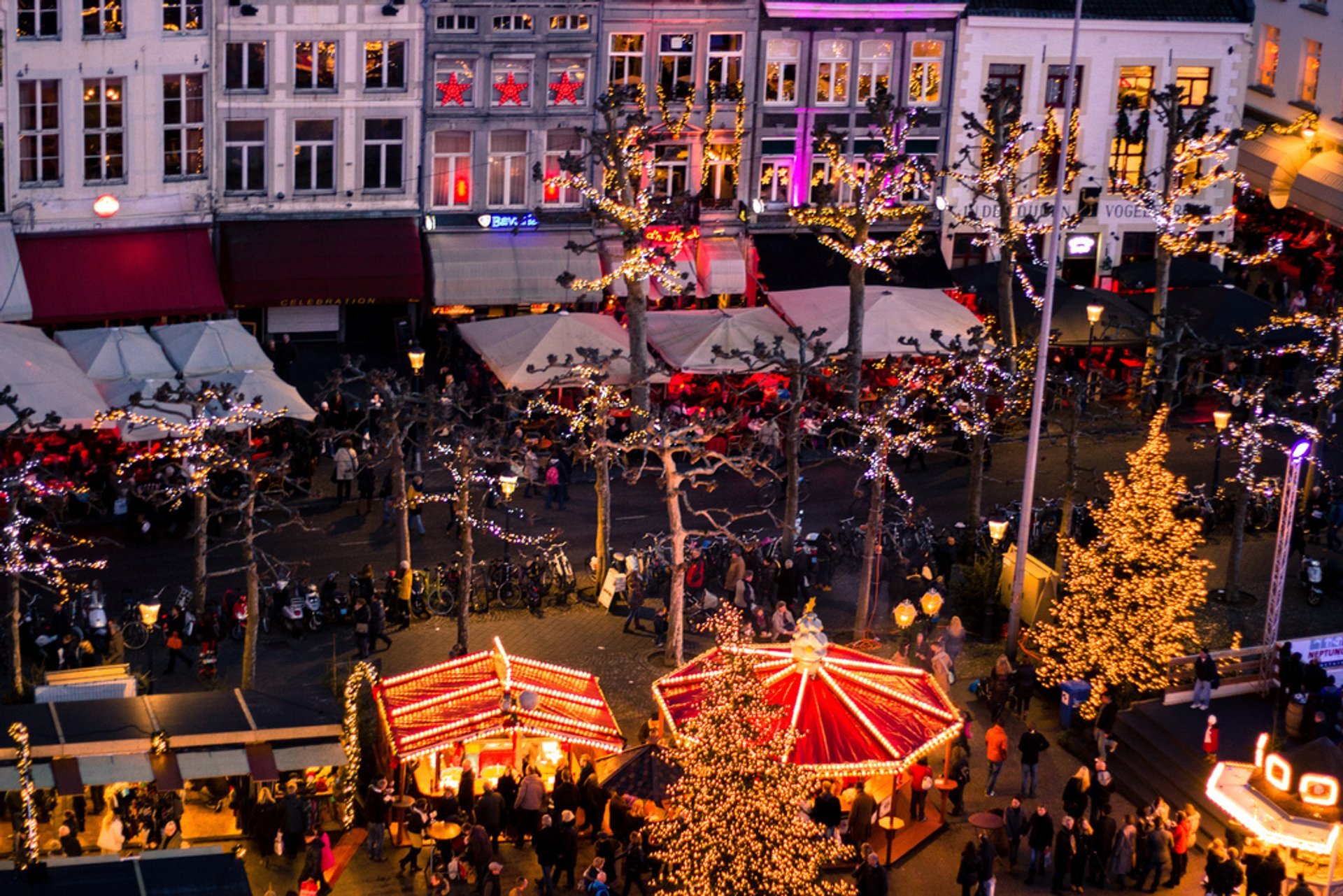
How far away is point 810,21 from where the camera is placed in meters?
56.6

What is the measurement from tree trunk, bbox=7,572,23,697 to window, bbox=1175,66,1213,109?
1447 inches

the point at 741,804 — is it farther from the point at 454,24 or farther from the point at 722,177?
the point at 722,177

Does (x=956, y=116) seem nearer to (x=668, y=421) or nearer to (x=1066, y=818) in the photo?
(x=668, y=421)

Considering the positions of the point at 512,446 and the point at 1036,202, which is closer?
the point at 512,446

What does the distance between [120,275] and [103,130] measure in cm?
357

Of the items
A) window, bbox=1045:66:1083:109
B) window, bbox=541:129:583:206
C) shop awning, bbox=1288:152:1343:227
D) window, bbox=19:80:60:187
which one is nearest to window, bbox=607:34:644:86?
window, bbox=541:129:583:206

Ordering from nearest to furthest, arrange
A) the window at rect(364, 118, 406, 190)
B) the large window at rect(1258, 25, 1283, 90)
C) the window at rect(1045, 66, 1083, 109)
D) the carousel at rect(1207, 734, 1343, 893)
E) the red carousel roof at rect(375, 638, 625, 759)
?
the carousel at rect(1207, 734, 1343, 893)
the red carousel roof at rect(375, 638, 625, 759)
the window at rect(364, 118, 406, 190)
the window at rect(1045, 66, 1083, 109)
the large window at rect(1258, 25, 1283, 90)

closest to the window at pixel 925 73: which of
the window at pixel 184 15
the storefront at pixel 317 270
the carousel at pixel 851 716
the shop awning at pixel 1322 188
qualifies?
the shop awning at pixel 1322 188

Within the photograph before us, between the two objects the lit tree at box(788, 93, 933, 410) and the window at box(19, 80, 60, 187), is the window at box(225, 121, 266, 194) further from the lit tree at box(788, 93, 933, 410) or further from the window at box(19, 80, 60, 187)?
the lit tree at box(788, 93, 933, 410)

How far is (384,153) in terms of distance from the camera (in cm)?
5422

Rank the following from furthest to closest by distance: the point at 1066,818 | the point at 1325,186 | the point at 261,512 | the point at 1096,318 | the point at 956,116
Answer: the point at 1325,186 → the point at 956,116 → the point at 1096,318 → the point at 261,512 → the point at 1066,818

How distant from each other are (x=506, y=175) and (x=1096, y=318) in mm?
15852

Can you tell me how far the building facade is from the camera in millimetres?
58062

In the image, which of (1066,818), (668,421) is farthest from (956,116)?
(1066,818)
